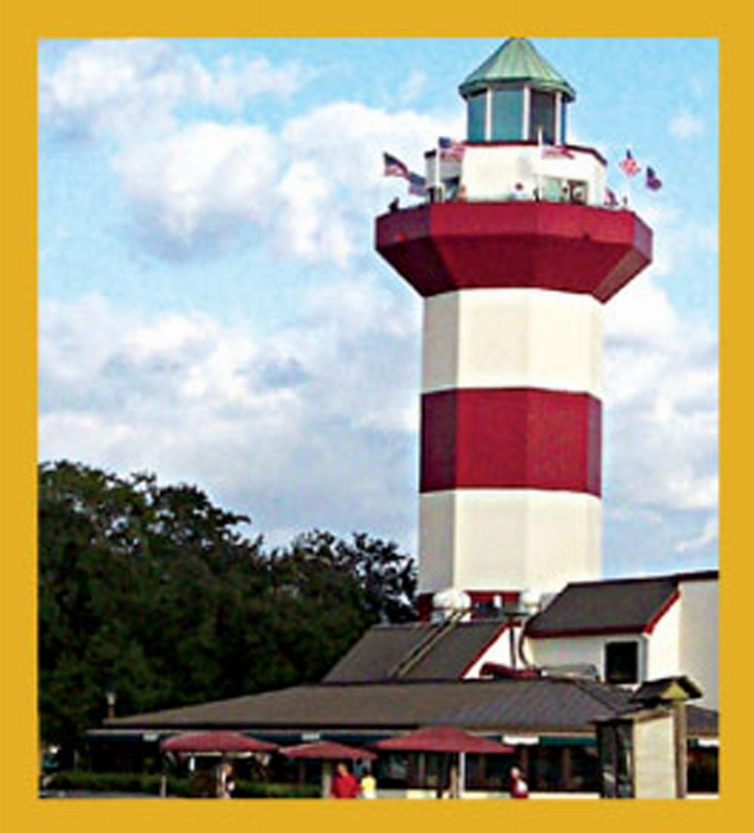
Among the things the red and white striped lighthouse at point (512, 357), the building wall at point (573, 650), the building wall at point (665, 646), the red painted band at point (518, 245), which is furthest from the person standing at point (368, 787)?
the red painted band at point (518, 245)

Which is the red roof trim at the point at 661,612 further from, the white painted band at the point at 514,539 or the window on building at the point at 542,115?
the window on building at the point at 542,115

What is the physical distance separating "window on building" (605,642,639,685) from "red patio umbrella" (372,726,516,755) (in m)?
7.95

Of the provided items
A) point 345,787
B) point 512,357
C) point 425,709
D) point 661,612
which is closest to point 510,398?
Result: point 512,357

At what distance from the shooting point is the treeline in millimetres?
64812

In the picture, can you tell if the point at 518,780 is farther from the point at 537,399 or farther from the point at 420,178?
the point at 420,178

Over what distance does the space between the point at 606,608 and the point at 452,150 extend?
1465 centimetres

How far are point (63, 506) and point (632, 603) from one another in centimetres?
1954

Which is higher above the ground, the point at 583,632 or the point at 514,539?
the point at 514,539

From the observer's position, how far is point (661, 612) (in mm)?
55719

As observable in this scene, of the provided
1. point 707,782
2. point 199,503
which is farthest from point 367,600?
point 707,782

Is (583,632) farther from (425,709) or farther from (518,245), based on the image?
(518,245)

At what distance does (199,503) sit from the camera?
79062 mm

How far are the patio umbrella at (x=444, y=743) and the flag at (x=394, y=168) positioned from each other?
2119 cm

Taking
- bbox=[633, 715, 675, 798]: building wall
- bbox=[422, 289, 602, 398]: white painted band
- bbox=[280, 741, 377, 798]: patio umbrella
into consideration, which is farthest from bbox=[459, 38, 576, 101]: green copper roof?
bbox=[633, 715, 675, 798]: building wall
